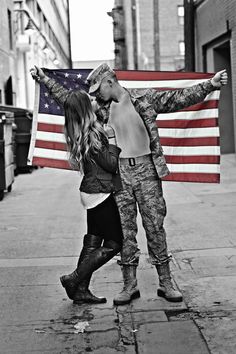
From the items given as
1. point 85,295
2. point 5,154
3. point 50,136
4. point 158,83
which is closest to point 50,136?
point 50,136

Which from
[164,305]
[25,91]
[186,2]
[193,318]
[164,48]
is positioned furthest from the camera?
[164,48]

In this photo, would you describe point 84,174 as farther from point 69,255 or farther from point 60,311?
point 69,255

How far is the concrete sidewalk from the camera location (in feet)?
15.6

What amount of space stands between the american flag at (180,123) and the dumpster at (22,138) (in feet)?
43.9

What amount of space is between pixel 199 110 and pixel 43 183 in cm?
1090

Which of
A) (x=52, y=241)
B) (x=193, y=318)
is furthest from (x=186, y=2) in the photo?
(x=193, y=318)

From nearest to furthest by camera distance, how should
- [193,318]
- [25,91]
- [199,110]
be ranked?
[193,318]
[199,110]
[25,91]

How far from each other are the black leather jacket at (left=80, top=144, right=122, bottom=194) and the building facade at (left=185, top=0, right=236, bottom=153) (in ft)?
43.4

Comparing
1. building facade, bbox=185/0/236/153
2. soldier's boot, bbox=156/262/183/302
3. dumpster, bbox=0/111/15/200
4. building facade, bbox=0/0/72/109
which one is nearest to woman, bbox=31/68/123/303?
soldier's boot, bbox=156/262/183/302

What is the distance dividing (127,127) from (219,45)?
50.6ft

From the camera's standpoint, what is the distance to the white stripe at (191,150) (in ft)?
20.7

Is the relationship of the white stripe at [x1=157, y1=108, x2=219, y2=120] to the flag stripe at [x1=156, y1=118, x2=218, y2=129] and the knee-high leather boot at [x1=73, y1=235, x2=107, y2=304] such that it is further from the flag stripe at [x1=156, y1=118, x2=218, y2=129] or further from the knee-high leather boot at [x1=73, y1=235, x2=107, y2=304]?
the knee-high leather boot at [x1=73, y1=235, x2=107, y2=304]

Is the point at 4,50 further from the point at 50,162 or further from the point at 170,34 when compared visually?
the point at 50,162

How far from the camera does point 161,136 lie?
643 centimetres
